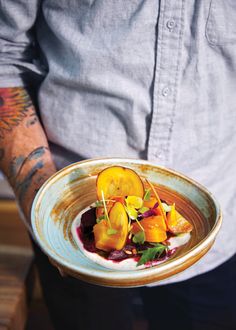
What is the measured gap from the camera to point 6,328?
3.01 feet

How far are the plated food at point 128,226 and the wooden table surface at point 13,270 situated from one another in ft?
1.22

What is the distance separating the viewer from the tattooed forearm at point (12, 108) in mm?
932

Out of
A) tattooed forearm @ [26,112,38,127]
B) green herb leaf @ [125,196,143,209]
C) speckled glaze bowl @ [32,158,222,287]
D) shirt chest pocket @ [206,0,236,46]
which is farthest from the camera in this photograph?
tattooed forearm @ [26,112,38,127]

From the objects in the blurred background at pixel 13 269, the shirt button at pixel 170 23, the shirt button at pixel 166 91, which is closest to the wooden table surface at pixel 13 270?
the blurred background at pixel 13 269

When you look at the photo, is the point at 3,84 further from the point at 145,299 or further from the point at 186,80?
the point at 145,299

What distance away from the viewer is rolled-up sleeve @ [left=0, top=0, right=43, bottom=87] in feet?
2.80

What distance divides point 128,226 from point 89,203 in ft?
0.41

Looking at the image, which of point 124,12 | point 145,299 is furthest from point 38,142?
point 145,299

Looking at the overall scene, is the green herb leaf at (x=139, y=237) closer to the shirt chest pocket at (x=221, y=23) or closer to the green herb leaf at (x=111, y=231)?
the green herb leaf at (x=111, y=231)

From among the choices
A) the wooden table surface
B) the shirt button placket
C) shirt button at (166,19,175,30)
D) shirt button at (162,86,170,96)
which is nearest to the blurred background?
the wooden table surface

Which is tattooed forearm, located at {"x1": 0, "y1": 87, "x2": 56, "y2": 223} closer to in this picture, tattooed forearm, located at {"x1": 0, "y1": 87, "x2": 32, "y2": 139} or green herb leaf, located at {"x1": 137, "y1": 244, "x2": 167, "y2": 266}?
tattooed forearm, located at {"x1": 0, "y1": 87, "x2": 32, "y2": 139}

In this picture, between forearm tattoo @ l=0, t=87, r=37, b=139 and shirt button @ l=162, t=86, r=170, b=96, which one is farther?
forearm tattoo @ l=0, t=87, r=37, b=139

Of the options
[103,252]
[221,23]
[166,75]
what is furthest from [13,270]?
[221,23]

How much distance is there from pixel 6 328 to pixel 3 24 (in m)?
0.63
